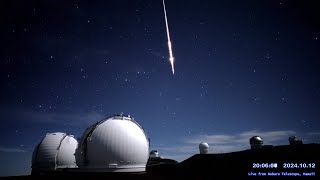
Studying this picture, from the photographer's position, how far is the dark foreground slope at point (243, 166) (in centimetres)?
1916

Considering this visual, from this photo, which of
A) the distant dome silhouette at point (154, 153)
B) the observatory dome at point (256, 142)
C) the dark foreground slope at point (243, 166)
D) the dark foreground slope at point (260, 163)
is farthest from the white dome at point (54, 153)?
the observatory dome at point (256, 142)

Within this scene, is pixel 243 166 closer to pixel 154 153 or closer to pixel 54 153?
pixel 154 153

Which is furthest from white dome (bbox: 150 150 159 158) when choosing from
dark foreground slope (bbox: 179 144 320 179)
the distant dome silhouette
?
dark foreground slope (bbox: 179 144 320 179)

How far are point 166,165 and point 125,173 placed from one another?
7792 millimetres

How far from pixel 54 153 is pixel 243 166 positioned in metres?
18.9

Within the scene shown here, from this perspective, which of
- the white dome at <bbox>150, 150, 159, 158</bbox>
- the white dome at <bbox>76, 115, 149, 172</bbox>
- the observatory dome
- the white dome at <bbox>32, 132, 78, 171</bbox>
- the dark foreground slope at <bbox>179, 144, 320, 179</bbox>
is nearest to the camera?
the white dome at <bbox>76, 115, 149, 172</bbox>

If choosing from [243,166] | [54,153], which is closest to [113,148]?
[54,153]

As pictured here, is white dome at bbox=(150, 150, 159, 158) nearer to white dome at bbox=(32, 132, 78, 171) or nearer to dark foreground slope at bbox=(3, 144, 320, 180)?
dark foreground slope at bbox=(3, 144, 320, 180)

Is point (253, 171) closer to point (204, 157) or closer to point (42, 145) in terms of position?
point (204, 157)

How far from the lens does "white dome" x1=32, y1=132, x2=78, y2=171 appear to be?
2508 cm

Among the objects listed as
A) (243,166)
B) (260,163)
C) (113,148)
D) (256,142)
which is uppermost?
(256,142)

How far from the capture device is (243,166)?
23547 mm

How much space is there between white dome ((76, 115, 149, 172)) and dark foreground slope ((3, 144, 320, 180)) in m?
0.77

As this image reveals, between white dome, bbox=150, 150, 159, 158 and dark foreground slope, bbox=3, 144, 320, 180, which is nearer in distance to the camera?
dark foreground slope, bbox=3, 144, 320, 180
